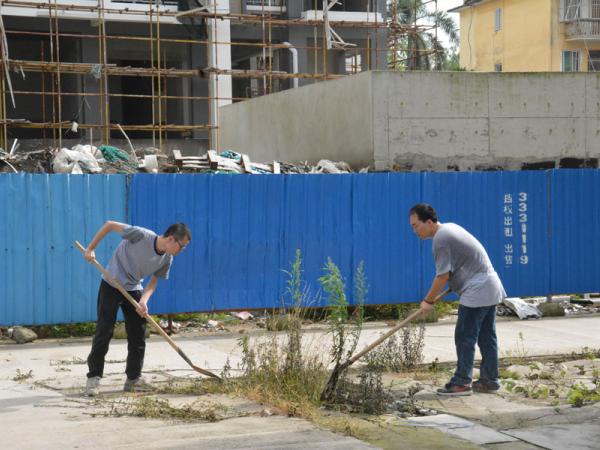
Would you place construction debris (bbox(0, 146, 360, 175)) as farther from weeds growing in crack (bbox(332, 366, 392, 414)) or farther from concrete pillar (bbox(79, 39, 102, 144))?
A: concrete pillar (bbox(79, 39, 102, 144))

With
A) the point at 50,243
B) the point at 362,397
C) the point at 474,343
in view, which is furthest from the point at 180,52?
the point at 362,397

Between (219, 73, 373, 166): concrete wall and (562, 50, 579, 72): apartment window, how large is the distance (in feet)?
78.2

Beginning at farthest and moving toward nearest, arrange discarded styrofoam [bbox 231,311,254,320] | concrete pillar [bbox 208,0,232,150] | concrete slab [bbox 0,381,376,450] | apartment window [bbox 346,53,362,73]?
apartment window [bbox 346,53,362,73], concrete pillar [bbox 208,0,232,150], discarded styrofoam [bbox 231,311,254,320], concrete slab [bbox 0,381,376,450]

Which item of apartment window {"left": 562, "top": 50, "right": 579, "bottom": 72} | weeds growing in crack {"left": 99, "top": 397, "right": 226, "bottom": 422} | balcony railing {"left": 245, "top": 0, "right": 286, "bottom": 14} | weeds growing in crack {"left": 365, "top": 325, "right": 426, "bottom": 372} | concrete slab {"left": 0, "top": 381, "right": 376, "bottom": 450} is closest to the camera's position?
concrete slab {"left": 0, "top": 381, "right": 376, "bottom": 450}

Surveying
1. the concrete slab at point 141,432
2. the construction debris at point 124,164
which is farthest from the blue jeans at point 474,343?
the construction debris at point 124,164

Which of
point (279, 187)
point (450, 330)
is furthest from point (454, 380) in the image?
point (279, 187)

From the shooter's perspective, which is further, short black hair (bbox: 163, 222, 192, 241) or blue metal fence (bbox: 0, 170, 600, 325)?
blue metal fence (bbox: 0, 170, 600, 325)

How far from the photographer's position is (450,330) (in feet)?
38.6

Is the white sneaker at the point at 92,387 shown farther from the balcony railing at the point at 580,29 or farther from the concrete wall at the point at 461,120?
the balcony railing at the point at 580,29

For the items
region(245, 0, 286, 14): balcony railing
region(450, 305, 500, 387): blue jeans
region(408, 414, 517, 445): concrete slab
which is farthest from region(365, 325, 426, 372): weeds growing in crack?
region(245, 0, 286, 14): balcony railing

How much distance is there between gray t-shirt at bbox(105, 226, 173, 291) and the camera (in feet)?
26.1

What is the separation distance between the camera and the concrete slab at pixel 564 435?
633 cm

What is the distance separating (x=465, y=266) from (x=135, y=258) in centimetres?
285

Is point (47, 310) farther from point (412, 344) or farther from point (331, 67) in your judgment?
point (331, 67)
